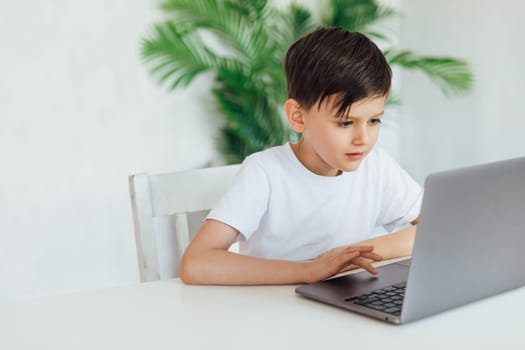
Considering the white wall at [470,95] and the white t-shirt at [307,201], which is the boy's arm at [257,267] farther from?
the white wall at [470,95]

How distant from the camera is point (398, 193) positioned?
6.08 ft

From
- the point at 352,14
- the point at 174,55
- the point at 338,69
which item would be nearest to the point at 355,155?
the point at 338,69

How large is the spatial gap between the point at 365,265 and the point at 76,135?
5.86 feet

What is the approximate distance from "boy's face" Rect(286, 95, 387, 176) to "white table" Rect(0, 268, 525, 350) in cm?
30

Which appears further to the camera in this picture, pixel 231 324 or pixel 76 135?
pixel 76 135

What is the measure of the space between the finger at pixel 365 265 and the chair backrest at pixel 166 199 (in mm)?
468

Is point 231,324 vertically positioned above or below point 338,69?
below

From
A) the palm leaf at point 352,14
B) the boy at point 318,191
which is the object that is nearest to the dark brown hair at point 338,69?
the boy at point 318,191

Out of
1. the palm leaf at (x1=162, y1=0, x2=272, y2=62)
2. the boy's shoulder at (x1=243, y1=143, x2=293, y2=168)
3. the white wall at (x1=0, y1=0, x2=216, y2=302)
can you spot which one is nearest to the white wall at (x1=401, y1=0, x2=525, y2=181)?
the palm leaf at (x1=162, y1=0, x2=272, y2=62)

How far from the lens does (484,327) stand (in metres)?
1.14

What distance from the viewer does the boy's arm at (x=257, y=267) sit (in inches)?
54.2

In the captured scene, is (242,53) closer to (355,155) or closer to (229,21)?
(229,21)

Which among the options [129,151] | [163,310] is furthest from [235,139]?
[163,310]

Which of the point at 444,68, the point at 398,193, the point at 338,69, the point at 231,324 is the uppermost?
the point at 444,68
